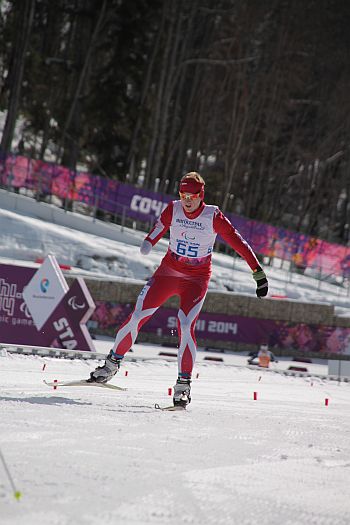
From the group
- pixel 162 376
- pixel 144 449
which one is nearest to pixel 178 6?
pixel 162 376

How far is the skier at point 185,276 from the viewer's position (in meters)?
7.41

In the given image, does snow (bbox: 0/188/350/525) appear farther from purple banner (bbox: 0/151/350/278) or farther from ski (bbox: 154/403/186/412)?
purple banner (bbox: 0/151/350/278)

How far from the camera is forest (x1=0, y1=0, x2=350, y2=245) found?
34.0 m

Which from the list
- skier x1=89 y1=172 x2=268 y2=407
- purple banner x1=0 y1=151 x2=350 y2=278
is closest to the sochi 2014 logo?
skier x1=89 y1=172 x2=268 y2=407

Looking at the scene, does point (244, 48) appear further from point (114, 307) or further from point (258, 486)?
point (258, 486)

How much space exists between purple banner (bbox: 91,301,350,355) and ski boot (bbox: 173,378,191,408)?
43.1ft

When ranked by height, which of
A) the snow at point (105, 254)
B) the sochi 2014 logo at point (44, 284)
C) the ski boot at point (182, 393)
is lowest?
the snow at point (105, 254)

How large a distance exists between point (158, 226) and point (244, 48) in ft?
110

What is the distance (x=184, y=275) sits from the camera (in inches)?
297

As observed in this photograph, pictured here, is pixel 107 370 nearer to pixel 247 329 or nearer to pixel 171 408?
pixel 171 408

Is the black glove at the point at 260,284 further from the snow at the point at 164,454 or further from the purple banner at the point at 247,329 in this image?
the purple banner at the point at 247,329

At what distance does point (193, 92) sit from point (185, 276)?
1320 inches

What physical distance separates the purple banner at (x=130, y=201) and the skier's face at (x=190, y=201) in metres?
21.6

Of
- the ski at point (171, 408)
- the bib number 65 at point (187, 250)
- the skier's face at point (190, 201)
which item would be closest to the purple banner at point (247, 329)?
the bib number 65 at point (187, 250)
